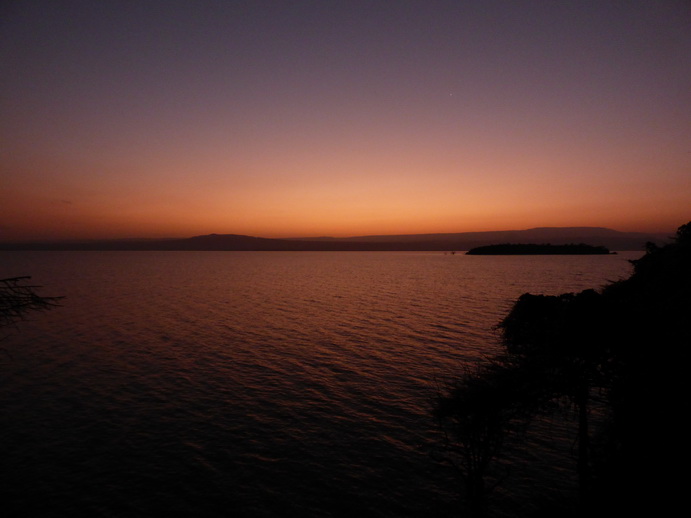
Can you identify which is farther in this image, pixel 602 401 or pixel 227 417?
pixel 227 417

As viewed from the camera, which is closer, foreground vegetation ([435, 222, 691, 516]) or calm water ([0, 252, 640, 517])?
foreground vegetation ([435, 222, 691, 516])

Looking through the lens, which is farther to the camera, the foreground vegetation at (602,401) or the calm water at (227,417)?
the calm water at (227,417)

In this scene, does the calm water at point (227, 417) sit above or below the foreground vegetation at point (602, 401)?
below

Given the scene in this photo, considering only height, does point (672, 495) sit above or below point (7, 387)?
above

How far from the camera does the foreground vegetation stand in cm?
1568

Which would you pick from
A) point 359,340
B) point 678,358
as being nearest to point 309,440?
point 678,358

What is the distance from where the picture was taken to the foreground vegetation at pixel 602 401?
1568cm

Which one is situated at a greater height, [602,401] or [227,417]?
[602,401]

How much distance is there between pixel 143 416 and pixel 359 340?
2763 centimetres

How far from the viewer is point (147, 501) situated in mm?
18500

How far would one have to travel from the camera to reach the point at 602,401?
1856 centimetres

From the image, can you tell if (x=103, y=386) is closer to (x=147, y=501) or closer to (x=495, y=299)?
(x=147, y=501)

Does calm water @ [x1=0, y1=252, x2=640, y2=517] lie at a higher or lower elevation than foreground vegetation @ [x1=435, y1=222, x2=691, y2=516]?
lower

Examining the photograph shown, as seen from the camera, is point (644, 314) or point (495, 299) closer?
point (644, 314)
